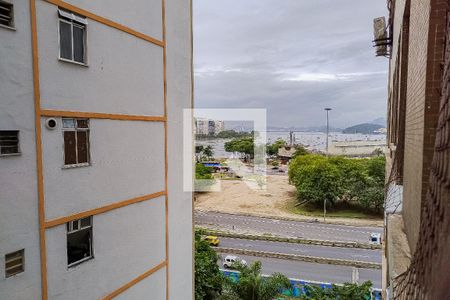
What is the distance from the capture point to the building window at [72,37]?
14.1 ft

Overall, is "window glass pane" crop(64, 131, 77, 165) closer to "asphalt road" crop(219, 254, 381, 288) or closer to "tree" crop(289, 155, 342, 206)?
"asphalt road" crop(219, 254, 381, 288)

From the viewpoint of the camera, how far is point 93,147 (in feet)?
15.9

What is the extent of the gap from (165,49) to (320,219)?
2438 cm

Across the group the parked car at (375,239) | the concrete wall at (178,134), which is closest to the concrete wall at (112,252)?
the concrete wall at (178,134)

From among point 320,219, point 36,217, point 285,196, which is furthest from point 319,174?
point 36,217

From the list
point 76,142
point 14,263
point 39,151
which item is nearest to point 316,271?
point 76,142

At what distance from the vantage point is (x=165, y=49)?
250 inches

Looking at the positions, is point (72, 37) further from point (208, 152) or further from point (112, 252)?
point (208, 152)

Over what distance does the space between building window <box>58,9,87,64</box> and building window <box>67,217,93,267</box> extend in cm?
239

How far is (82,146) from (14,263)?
1.74 metres

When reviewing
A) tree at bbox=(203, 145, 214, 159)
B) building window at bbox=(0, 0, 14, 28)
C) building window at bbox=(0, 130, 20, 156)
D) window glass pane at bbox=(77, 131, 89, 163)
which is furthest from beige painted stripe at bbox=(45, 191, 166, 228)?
tree at bbox=(203, 145, 214, 159)

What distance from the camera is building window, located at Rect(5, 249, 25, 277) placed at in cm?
374

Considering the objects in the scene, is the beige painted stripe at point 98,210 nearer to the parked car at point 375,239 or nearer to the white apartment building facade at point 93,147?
the white apartment building facade at point 93,147

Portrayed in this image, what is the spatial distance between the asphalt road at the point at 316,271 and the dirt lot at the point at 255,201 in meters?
9.43
